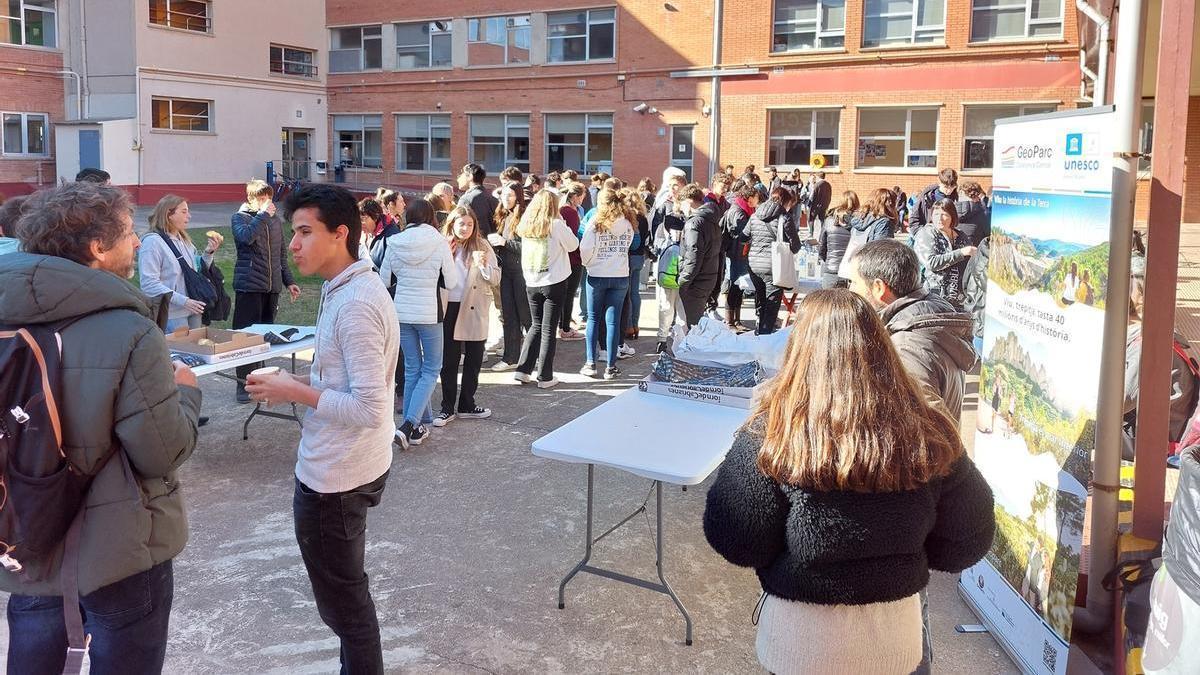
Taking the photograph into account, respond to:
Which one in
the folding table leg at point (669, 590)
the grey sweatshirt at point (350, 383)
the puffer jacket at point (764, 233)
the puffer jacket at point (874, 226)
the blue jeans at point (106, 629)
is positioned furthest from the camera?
the puffer jacket at point (764, 233)

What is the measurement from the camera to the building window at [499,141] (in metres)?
29.3

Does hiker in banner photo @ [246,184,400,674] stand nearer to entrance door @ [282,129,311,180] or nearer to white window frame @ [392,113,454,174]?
white window frame @ [392,113,454,174]

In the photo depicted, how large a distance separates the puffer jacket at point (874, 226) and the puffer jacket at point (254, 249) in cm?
542

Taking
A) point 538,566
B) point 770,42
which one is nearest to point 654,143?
point 770,42

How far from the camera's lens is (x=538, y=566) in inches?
176

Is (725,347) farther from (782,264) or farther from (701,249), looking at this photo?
(782,264)

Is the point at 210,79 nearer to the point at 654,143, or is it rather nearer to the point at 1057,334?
the point at 654,143

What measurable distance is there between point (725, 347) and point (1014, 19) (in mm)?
20349

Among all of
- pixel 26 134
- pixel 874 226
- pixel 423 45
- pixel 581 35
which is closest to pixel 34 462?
pixel 874 226

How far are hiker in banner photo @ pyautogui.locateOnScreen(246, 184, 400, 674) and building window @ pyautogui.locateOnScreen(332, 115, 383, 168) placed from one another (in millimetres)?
30674

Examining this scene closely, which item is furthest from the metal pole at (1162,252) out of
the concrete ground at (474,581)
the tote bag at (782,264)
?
the tote bag at (782,264)

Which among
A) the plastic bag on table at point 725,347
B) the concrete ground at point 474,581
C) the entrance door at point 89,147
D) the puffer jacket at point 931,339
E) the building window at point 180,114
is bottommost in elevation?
the concrete ground at point 474,581

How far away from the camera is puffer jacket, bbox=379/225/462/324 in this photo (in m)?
6.03

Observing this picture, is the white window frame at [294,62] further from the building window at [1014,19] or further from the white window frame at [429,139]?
the building window at [1014,19]
